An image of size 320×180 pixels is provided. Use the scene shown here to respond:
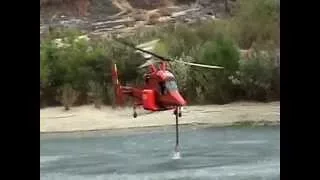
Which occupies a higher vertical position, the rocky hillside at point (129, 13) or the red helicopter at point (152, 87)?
the rocky hillside at point (129, 13)

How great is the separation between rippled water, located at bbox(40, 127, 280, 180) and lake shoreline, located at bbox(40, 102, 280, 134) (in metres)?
0.01

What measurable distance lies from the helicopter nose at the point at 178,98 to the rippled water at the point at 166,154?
5 cm

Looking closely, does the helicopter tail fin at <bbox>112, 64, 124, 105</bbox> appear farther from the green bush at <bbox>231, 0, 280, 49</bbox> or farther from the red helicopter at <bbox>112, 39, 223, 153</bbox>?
the green bush at <bbox>231, 0, 280, 49</bbox>

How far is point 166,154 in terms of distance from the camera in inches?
36.5

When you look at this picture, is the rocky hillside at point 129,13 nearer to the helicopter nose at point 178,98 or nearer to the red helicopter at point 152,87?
the red helicopter at point 152,87

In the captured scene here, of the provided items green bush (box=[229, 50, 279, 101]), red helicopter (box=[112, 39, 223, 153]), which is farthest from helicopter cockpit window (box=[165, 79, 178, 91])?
green bush (box=[229, 50, 279, 101])

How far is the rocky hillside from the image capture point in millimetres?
923

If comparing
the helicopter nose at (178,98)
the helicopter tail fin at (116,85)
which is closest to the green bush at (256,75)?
the helicopter nose at (178,98)

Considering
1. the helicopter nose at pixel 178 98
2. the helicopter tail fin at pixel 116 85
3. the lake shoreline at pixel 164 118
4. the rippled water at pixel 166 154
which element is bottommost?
the rippled water at pixel 166 154

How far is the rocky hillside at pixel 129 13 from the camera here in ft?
3.03

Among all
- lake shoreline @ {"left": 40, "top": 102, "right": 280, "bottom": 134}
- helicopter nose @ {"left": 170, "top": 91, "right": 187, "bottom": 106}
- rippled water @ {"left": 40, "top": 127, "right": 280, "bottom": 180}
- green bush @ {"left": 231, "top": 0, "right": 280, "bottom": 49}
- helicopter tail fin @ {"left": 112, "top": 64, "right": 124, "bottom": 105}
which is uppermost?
green bush @ {"left": 231, "top": 0, "right": 280, "bottom": 49}

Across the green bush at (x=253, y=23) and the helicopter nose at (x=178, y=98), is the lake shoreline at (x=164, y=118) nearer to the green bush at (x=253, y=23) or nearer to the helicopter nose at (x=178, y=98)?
the helicopter nose at (x=178, y=98)
